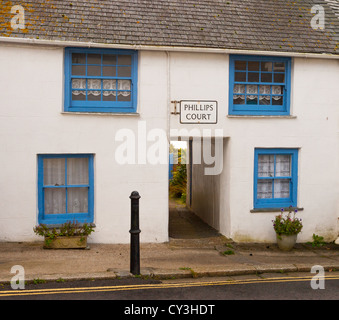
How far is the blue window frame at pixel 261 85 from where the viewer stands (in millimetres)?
10547

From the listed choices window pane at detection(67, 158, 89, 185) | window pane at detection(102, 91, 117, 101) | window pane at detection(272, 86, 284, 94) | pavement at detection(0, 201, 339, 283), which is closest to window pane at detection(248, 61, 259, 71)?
window pane at detection(272, 86, 284, 94)

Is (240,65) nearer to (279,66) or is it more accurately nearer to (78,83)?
(279,66)

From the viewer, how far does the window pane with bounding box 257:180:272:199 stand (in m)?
10.8

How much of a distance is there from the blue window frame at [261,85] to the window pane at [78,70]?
3.68m

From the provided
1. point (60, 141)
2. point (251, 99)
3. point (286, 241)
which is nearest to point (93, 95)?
point (60, 141)

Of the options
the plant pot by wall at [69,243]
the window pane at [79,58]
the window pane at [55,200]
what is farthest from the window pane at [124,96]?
the plant pot by wall at [69,243]

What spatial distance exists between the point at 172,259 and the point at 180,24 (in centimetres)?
583

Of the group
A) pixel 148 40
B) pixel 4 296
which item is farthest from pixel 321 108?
pixel 4 296

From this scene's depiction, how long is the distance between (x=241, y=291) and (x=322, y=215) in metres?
5.05

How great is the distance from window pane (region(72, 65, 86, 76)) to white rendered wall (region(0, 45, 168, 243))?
35 cm

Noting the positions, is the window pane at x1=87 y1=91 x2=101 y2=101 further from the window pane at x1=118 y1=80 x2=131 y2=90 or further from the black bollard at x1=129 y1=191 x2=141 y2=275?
the black bollard at x1=129 y1=191 x2=141 y2=275

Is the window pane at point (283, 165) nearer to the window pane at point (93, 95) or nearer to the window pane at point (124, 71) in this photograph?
the window pane at point (124, 71)

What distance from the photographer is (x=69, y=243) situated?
30.0ft
